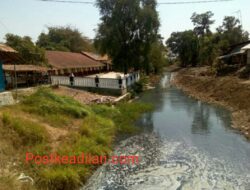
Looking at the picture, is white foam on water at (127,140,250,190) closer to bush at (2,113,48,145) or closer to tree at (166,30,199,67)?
bush at (2,113,48,145)

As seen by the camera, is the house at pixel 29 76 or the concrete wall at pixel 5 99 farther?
the house at pixel 29 76

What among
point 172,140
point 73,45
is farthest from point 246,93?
point 73,45

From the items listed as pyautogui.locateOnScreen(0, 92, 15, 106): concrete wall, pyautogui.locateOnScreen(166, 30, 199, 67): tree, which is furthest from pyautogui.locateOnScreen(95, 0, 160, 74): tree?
pyautogui.locateOnScreen(166, 30, 199, 67): tree

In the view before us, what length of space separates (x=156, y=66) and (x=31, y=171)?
31420 millimetres

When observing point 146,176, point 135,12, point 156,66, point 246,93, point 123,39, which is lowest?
point 146,176

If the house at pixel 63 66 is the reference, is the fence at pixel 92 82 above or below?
below

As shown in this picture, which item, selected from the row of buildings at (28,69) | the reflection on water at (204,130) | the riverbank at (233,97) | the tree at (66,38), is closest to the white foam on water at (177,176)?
the reflection on water at (204,130)

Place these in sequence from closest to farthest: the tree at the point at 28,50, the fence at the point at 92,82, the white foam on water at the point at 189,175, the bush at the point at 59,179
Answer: the bush at the point at 59,179, the white foam on water at the point at 189,175, the fence at the point at 92,82, the tree at the point at 28,50

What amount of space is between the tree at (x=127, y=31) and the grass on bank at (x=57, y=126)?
16.1 meters

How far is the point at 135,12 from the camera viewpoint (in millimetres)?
26766

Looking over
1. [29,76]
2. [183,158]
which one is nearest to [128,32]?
[29,76]

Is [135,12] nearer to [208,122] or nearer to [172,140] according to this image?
[208,122]

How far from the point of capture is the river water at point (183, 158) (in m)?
6.23

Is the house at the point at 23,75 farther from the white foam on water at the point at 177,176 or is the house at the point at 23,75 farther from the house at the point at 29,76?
the white foam on water at the point at 177,176
